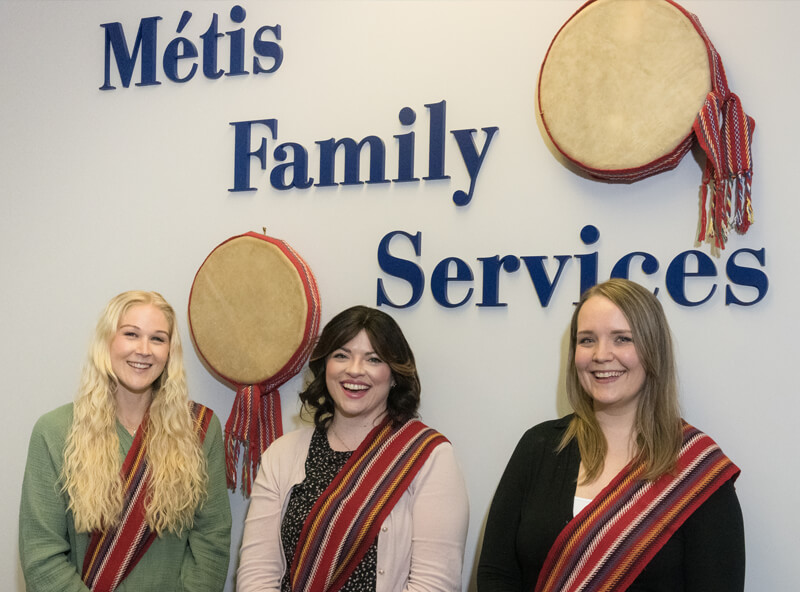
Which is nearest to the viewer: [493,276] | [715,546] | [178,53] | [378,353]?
A: [715,546]

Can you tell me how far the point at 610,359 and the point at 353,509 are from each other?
0.73 meters

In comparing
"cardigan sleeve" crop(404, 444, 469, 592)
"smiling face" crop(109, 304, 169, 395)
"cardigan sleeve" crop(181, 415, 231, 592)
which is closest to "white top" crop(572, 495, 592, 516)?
"cardigan sleeve" crop(404, 444, 469, 592)

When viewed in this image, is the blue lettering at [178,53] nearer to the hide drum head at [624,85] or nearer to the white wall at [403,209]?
the white wall at [403,209]

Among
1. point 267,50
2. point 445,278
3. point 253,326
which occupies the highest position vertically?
point 267,50

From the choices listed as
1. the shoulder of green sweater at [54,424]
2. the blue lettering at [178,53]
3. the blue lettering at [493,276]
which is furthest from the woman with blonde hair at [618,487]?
the blue lettering at [178,53]

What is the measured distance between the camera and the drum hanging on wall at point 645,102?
2.25m

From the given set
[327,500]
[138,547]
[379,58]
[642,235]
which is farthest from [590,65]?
[138,547]

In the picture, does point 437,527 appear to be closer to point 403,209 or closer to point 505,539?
point 505,539

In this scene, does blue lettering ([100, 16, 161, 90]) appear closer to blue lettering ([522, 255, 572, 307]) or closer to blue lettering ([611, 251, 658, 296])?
blue lettering ([522, 255, 572, 307])

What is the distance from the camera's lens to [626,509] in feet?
6.79

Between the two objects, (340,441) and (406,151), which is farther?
(406,151)

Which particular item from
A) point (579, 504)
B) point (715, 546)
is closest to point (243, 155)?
point (579, 504)

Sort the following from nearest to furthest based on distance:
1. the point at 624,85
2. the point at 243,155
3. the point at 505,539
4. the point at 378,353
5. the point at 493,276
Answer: the point at 505,539 → the point at 624,85 → the point at 378,353 → the point at 493,276 → the point at 243,155

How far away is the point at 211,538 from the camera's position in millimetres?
2588
